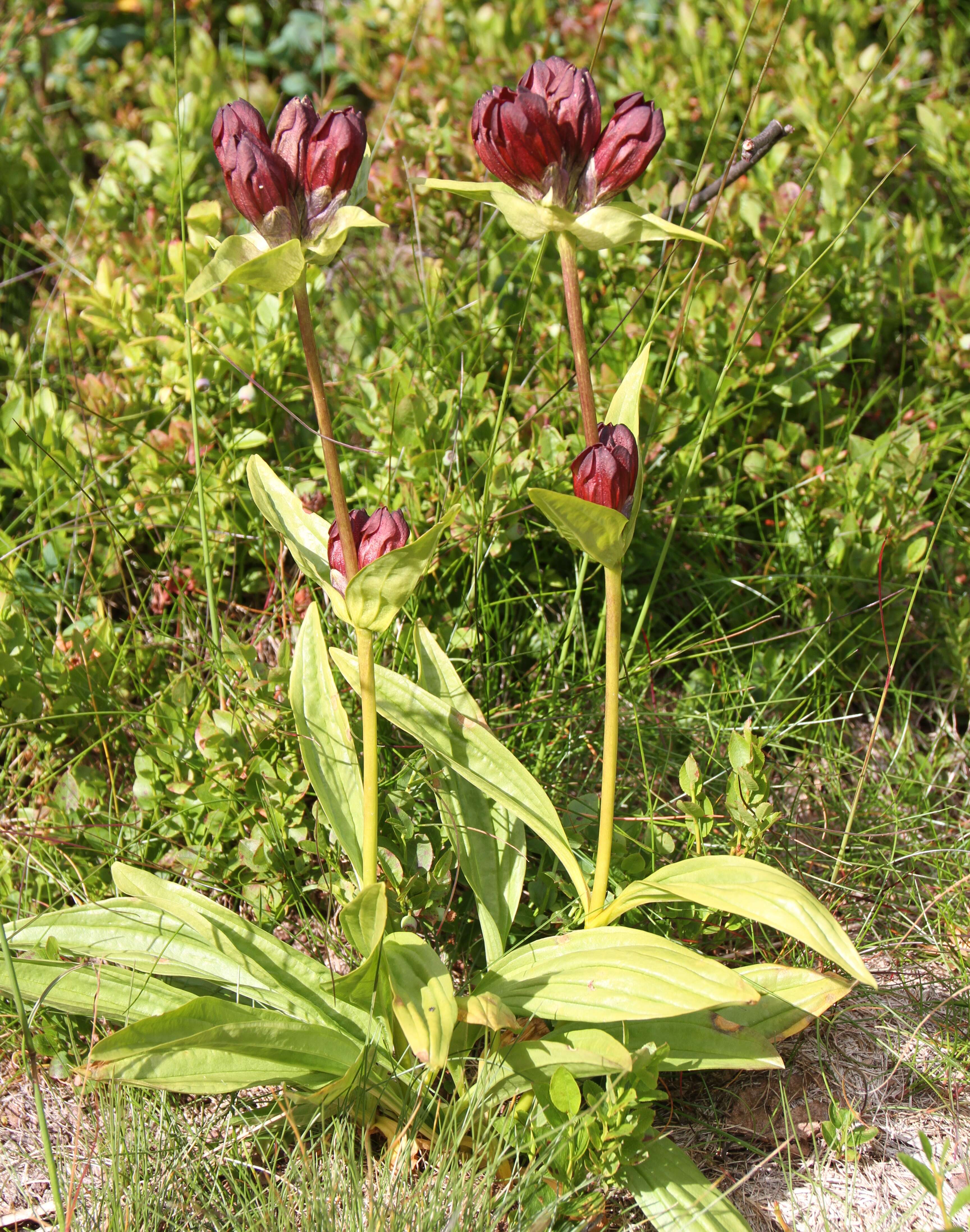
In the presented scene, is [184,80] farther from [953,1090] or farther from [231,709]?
[953,1090]

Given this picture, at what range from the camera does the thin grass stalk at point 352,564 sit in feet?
4.56

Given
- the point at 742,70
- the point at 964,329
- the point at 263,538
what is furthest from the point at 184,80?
the point at 964,329

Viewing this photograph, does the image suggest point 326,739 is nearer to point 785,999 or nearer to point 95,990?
point 95,990

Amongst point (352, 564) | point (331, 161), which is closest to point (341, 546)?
point (352, 564)

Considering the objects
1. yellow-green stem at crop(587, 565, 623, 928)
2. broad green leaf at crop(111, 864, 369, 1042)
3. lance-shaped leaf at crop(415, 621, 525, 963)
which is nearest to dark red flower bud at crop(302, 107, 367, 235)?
yellow-green stem at crop(587, 565, 623, 928)

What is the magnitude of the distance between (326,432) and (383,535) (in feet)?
0.54

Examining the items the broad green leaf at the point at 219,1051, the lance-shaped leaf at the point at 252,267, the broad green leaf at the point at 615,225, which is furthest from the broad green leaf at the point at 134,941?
the broad green leaf at the point at 615,225

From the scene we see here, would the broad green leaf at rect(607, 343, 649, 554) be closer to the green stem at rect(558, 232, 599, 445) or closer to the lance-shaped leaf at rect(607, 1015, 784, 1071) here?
the green stem at rect(558, 232, 599, 445)

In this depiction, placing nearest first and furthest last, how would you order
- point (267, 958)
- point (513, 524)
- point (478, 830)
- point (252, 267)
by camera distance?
point (252, 267), point (267, 958), point (478, 830), point (513, 524)

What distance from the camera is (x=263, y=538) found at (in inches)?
92.7

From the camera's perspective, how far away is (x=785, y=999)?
160 centimetres

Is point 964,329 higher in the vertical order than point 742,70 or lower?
lower

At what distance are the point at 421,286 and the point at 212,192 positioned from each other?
57.5 inches

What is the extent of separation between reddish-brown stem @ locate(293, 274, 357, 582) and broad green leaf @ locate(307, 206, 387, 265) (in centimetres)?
4
